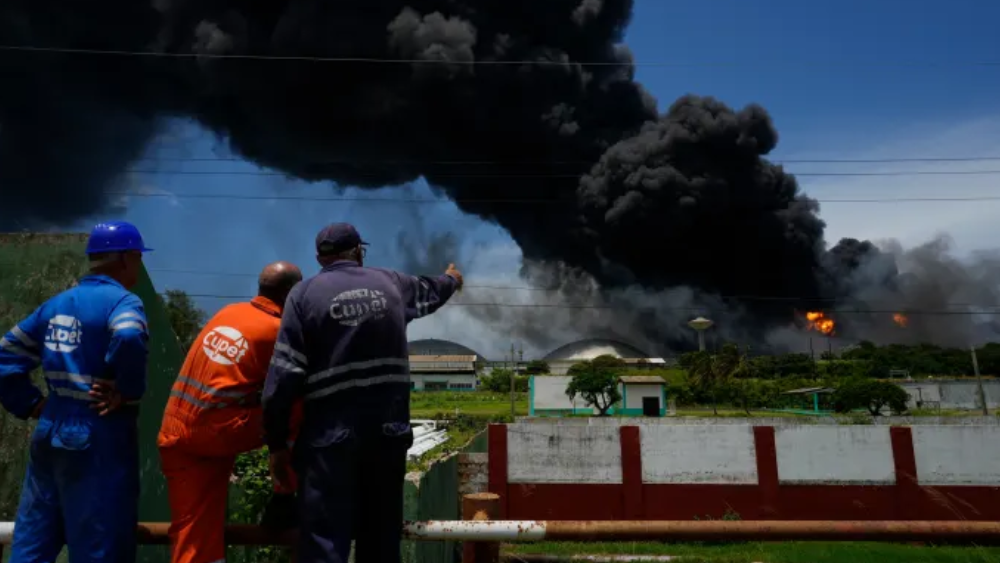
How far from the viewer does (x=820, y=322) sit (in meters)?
82.6

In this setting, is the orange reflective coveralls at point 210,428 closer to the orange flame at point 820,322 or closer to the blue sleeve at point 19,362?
the blue sleeve at point 19,362

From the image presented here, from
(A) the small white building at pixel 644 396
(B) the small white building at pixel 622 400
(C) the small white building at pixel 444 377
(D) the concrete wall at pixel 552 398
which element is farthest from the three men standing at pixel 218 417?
(C) the small white building at pixel 444 377

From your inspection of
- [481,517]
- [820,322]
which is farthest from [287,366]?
[820,322]

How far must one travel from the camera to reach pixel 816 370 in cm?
5544

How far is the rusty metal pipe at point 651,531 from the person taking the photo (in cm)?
202

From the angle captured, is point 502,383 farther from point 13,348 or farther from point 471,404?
point 13,348

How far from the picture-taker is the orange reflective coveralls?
1961 mm

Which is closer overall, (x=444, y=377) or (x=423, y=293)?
(x=423, y=293)

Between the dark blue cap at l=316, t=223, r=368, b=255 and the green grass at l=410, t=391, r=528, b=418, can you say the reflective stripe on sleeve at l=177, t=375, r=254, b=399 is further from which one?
the green grass at l=410, t=391, r=528, b=418

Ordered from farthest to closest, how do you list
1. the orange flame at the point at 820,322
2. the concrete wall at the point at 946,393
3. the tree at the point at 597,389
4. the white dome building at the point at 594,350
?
the white dome building at the point at 594,350
the orange flame at the point at 820,322
the concrete wall at the point at 946,393
the tree at the point at 597,389

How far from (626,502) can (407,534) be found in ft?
65.3

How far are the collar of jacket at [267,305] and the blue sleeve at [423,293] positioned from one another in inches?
17.4

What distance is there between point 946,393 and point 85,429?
5208cm

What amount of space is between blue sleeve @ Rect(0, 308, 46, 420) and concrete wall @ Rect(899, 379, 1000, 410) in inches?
1971
